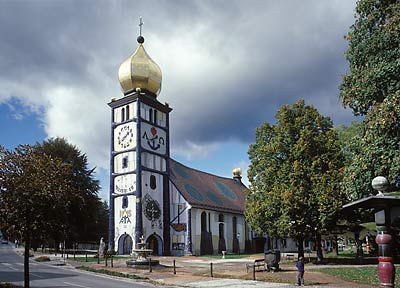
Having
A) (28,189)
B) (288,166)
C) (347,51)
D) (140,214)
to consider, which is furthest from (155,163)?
(28,189)

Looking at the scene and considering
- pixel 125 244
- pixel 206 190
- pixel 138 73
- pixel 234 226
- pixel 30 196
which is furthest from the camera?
pixel 234 226

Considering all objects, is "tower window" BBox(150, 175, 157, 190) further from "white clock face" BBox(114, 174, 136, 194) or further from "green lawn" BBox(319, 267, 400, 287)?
"green lawn" BBox(319, 267, 400, 287)

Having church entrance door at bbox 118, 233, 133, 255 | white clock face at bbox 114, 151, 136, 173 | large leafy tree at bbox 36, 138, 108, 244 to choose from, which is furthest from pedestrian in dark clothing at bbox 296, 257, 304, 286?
large leafy tree at bbox 36, 138, 108, 244

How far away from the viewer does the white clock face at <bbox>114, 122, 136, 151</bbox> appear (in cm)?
4381

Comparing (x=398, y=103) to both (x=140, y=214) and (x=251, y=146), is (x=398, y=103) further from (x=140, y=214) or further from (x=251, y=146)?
(x=140, y=214)

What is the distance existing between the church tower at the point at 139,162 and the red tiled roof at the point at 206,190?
2.59 metres

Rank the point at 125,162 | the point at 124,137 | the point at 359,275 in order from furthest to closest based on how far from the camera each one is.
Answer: the point at 124,137, the point at 125,162, the point at 359,275

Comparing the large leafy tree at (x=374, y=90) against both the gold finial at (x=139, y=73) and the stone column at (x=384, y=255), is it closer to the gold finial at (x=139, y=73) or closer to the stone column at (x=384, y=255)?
the stone column at (x=384, y=255)

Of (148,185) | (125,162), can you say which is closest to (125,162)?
(125,162)

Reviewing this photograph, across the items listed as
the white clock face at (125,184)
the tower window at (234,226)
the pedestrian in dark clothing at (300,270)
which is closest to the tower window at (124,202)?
the white clock face at (125,184)

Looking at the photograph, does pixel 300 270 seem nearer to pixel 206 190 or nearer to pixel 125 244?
pixel 125 244

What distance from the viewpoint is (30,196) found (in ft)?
44.3

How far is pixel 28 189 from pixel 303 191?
18.0 m

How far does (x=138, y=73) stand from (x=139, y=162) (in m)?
9.53
